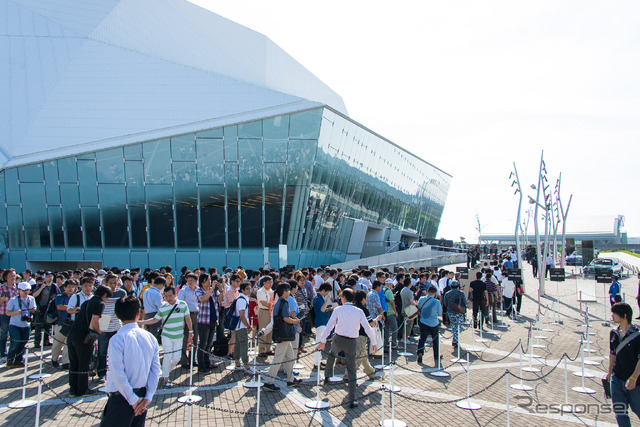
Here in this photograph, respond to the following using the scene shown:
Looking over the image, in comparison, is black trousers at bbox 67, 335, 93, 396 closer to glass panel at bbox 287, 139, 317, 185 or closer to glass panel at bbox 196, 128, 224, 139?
glass panel at bbox 196, 128, 224, 139

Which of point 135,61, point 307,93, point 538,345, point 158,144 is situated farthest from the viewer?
point 307,93

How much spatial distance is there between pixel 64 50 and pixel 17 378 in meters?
25.5

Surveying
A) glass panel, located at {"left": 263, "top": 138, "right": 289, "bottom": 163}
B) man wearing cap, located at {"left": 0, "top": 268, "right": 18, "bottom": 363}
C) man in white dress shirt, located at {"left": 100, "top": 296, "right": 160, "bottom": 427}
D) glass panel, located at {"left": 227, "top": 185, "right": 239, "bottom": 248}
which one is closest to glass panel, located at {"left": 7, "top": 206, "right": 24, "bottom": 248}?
glass panel, located at {"left": 227, "top": 185, "right": 239, "bottom": 248}

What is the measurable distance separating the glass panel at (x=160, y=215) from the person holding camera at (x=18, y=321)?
14755 mm

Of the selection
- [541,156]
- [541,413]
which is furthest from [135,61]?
[541,413]

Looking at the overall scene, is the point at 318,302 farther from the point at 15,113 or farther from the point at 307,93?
the point at 307,93

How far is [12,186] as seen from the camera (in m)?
23.5

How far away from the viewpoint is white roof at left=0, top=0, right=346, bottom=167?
24031 millimetres

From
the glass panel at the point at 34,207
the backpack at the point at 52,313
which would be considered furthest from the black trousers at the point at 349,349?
the glass panel at the point at 34,207

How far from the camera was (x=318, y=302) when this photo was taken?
10.5 metres

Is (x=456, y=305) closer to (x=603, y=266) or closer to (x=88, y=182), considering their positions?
(x=88, y=182)

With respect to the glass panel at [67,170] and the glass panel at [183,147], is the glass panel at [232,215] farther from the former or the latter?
the glass panel at [67,170]

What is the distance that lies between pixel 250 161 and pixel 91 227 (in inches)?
369

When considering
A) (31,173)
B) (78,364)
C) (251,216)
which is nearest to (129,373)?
(78,364)
